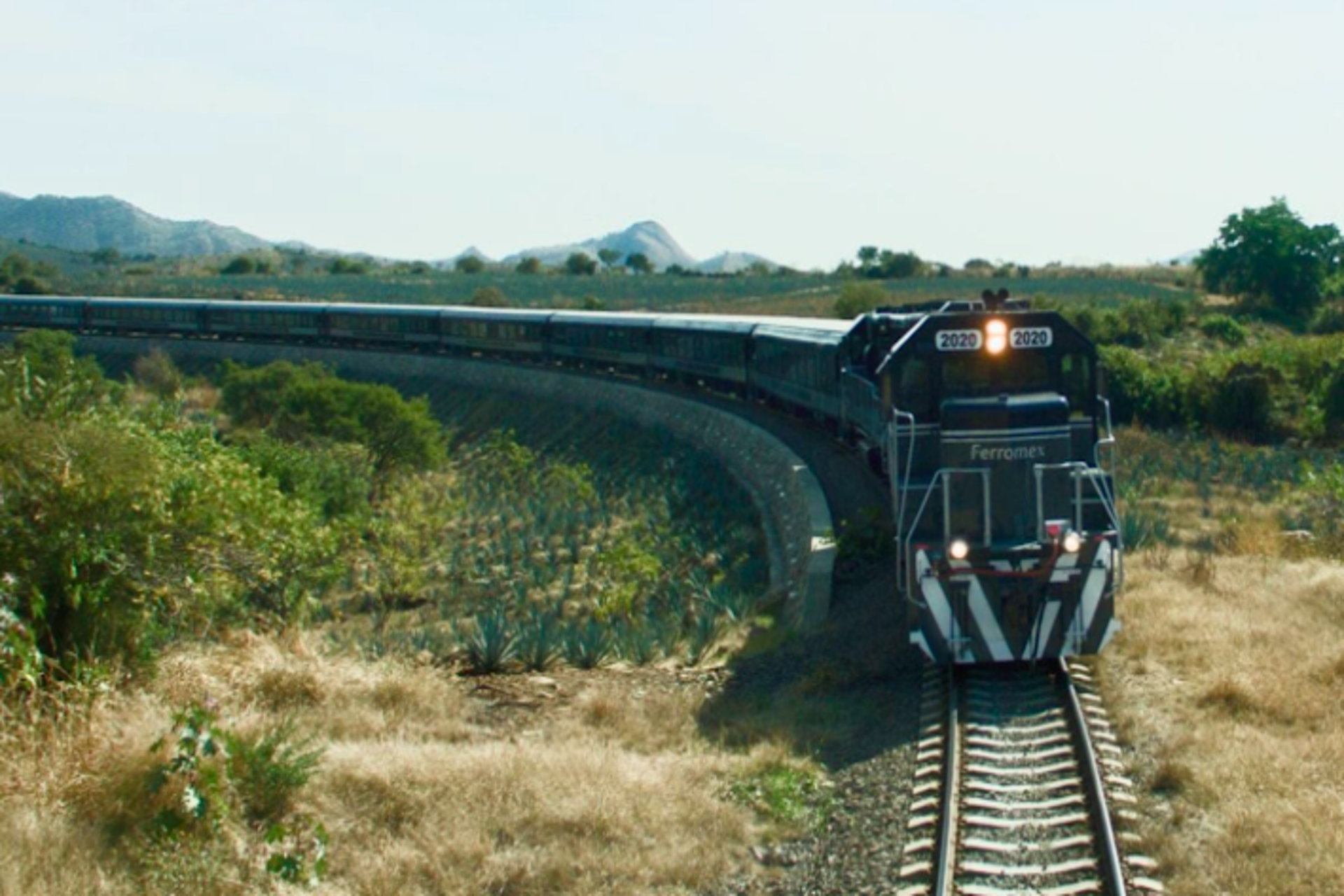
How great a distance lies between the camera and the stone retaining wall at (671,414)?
59.1ft

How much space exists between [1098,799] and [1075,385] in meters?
5.32

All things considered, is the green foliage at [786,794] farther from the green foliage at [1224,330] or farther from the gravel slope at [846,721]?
the green foliage at [1224,330]

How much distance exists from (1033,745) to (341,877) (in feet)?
17.2

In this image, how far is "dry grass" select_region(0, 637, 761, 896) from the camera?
765cm

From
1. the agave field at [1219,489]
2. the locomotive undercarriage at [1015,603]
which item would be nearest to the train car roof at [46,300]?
the agave field at [1219,489]

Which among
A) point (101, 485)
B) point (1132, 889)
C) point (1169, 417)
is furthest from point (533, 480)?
point (1132, 889)

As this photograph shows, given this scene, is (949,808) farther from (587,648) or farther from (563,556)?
(563,556)

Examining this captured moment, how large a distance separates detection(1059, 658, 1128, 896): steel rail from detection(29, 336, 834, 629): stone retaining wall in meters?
4.65

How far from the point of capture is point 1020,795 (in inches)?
367

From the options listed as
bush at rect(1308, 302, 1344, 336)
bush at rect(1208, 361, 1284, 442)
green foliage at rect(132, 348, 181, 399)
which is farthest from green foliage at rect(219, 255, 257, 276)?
bush at rect(1208, 361, 1284, 442)

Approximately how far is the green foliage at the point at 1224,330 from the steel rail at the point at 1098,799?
162 feet

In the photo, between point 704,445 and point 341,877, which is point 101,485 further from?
point 704,445

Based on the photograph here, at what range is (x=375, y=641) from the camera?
46.4 feet

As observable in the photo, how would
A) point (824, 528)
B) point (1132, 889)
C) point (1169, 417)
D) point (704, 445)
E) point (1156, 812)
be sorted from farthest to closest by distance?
point (1169, 417), point (704, 445), point (824, 528), point (1156, 812), point (1132, 889)
